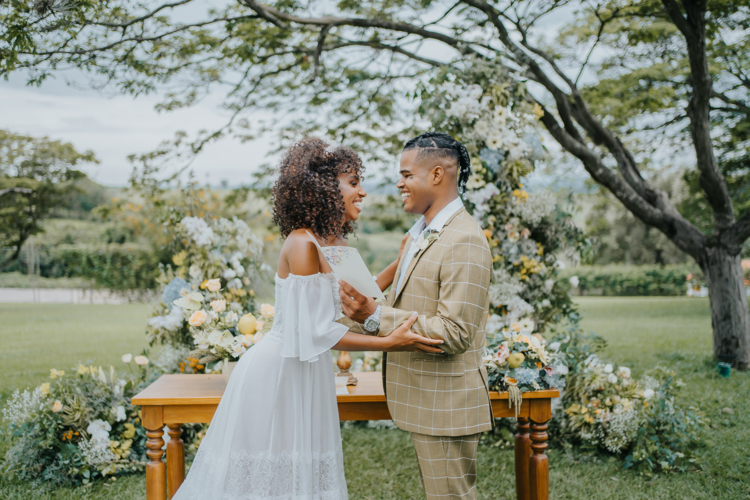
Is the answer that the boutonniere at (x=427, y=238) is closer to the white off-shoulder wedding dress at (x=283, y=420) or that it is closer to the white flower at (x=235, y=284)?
the white off-shoulder wedding dress at (x=283, y=420)

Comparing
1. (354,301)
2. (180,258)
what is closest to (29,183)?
(180,258)

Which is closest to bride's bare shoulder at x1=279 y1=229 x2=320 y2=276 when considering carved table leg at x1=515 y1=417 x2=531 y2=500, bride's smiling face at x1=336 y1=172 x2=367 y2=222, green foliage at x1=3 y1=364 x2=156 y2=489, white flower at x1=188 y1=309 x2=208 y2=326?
bride's smiling face at x1=336 y1=172 x2=367 y2=222

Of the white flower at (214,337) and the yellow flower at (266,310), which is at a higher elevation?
the yellow flower at (266,310)

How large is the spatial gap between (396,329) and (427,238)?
0.43 m

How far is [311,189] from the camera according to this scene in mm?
2186

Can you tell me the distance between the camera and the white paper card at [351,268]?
6.95ft

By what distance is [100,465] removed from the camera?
13.3ft

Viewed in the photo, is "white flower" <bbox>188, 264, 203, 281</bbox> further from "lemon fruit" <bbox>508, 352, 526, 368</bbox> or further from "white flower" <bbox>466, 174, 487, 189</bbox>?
"lemon fruit" <bbox>508, 352, 526, 368</bbox>

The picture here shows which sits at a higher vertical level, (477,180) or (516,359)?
(477,180)

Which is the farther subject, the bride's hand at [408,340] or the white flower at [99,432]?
the white flower at [99,432]

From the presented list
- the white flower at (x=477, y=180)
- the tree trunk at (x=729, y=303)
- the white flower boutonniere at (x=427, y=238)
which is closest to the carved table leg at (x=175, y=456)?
the white flower boutonniere at (x=427, y=238)

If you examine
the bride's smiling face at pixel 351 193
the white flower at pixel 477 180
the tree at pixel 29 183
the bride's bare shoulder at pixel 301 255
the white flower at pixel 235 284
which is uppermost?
the tree at pixel 29 183

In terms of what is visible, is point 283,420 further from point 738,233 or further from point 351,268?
point 738,233

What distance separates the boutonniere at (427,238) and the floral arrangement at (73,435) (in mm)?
2852
